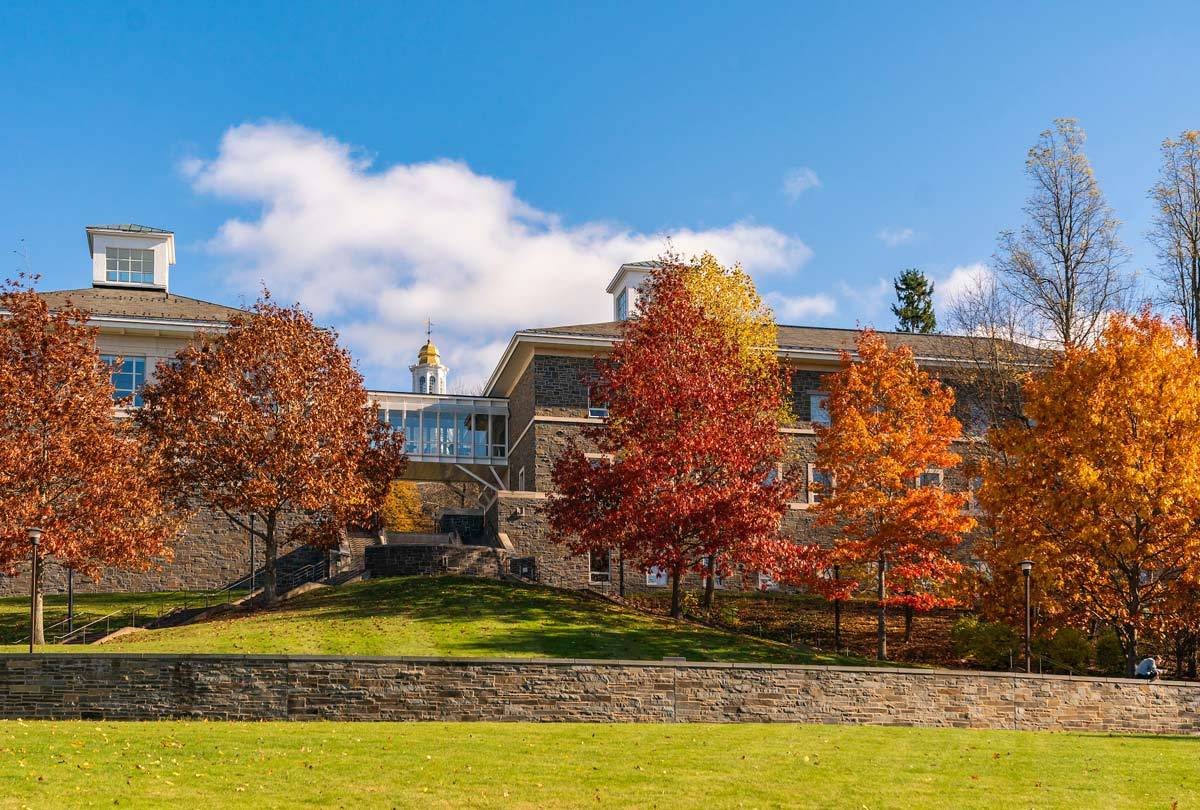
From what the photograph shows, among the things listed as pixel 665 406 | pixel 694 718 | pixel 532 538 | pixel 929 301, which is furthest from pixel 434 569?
pixel 929 301

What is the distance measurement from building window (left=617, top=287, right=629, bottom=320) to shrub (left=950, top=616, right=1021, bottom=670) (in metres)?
24.9

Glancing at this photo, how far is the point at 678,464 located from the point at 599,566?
11.4 m

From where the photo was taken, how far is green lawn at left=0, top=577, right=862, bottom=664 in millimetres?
27188

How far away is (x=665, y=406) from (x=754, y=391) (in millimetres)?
3197

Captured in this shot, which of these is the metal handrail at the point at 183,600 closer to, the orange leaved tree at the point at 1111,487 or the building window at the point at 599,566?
the building window at the point at 599,566

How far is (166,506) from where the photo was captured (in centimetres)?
3491

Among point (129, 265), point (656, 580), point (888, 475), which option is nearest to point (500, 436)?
point (656, 580)

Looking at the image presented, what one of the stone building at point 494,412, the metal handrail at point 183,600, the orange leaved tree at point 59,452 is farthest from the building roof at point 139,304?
the orange leaved tree at point 59,452

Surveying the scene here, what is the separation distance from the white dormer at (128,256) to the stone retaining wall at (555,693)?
112ft

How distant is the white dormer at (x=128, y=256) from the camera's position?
5212 cm

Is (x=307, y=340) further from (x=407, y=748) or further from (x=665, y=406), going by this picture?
(x=407, y=748)

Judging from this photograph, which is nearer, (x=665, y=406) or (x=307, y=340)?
(x=665, y=406)

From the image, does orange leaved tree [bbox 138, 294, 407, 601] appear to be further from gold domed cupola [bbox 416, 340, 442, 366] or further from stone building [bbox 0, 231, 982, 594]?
gold domed cupola [bbox 416, 340, 442, 366]

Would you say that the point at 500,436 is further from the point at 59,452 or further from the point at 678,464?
the point at 59,452
